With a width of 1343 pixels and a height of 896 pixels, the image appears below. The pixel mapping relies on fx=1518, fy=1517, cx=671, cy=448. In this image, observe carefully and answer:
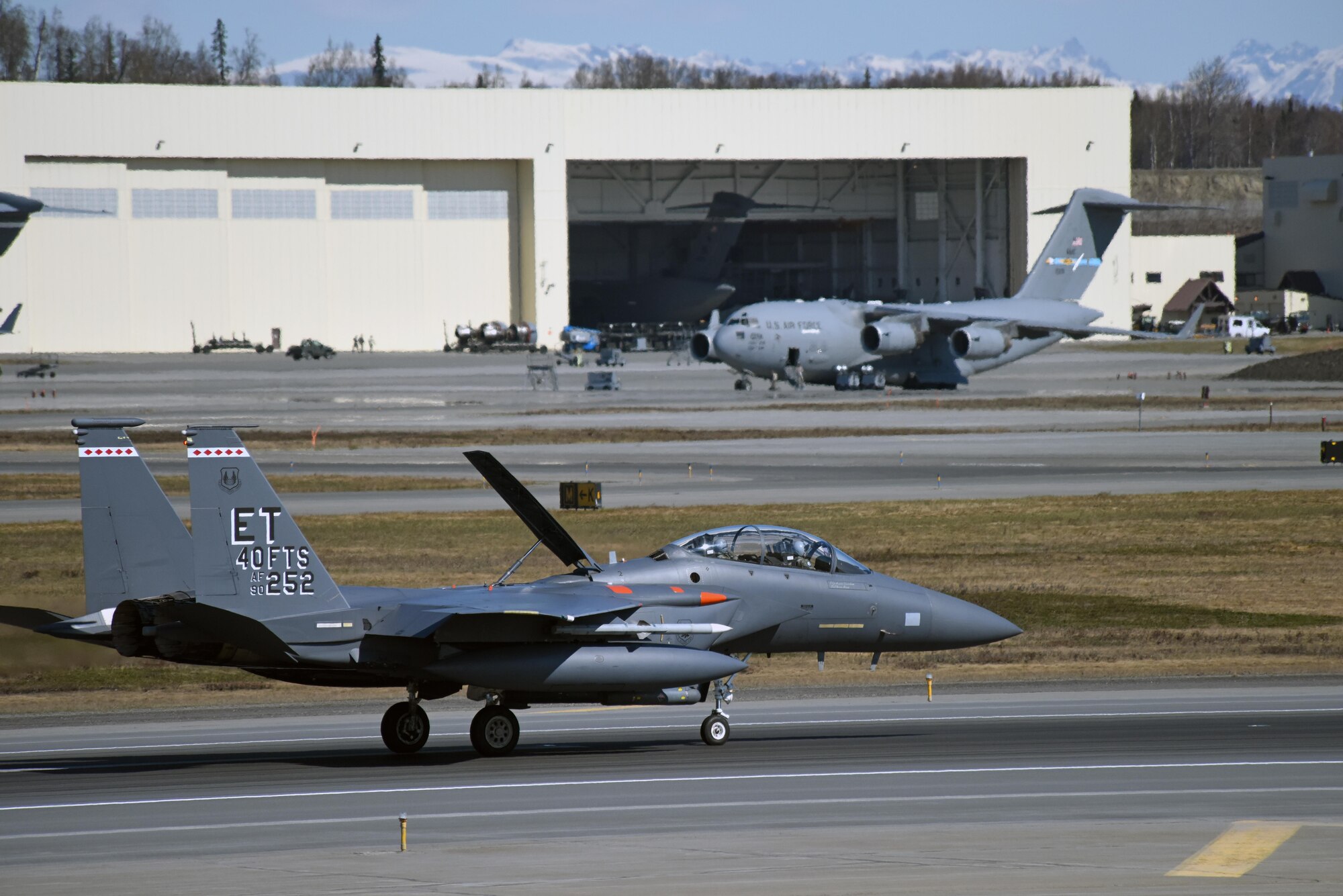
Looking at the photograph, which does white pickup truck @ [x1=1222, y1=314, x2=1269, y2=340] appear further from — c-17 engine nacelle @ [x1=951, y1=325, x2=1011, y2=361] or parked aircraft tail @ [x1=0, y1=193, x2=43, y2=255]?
parked aircraft tail @ [x1=0, y1=193, x2=43, y2=255]

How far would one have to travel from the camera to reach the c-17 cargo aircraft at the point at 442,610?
15.3 metres

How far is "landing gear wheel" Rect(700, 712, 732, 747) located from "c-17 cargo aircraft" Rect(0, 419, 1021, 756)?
3 cm

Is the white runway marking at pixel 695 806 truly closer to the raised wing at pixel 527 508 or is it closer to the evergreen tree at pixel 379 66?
the raised wing at pixel 527 508

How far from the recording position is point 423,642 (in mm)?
15992

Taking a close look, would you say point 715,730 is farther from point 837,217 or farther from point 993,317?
point 837,217

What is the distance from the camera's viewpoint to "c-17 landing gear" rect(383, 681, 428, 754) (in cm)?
1664

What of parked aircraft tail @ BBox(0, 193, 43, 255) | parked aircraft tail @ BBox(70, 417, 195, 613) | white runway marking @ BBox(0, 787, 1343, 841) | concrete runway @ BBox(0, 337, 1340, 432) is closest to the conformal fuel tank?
white runway marking @ BBox(0, 787, 1343, 841)

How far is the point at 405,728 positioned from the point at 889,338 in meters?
52.6

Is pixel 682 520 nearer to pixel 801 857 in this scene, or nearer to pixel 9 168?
pixel 801 857

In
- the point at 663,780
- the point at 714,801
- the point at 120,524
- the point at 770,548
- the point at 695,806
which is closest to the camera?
the point at 695,806

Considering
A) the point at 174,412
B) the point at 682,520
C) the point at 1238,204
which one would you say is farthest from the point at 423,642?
the point at 1238,204

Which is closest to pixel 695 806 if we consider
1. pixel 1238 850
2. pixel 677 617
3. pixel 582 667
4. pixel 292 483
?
pixel 582 667

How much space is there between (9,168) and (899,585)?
3501 inches

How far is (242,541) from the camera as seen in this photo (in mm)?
15383
